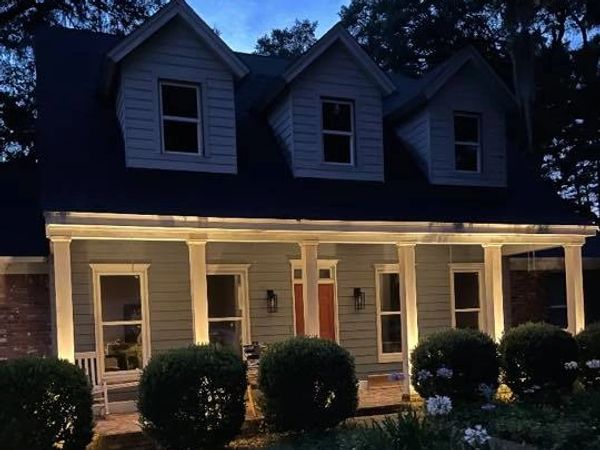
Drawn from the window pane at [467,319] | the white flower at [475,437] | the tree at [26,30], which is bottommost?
the window pane at [467,319]

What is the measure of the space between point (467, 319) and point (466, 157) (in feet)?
11.1

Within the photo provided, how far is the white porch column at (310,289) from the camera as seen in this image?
10.4 m

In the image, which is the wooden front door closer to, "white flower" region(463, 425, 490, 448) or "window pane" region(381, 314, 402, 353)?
"window pane" region(381, 314, 402, 353)

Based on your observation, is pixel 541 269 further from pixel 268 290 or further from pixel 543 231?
pixel 268 290

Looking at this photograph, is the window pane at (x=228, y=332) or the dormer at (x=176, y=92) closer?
the dormer at (x=176, y=92)

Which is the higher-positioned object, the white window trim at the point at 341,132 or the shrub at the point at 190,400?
the white window trim at the point at 341,132

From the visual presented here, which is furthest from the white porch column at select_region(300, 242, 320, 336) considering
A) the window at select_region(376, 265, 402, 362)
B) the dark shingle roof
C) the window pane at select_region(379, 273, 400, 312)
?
the window pane at select_region(379, 273, 400, 312)

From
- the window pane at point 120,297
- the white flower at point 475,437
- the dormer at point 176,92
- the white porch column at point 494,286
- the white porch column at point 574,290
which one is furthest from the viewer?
the white porch column at point 574,290

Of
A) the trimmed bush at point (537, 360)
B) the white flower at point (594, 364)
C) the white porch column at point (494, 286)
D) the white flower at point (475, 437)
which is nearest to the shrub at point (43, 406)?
the white flower at point (475, 437)

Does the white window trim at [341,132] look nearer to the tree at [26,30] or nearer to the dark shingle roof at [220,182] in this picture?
the dark shingle roof at [220,182]

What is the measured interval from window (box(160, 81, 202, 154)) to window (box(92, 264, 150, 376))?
210 cm

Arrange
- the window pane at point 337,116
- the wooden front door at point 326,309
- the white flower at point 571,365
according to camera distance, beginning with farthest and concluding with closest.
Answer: the wooden front door at point 326,309
the window pane at point 337,116
the white flower at point 571,365

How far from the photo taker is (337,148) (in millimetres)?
12297

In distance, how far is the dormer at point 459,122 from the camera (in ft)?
42.2
